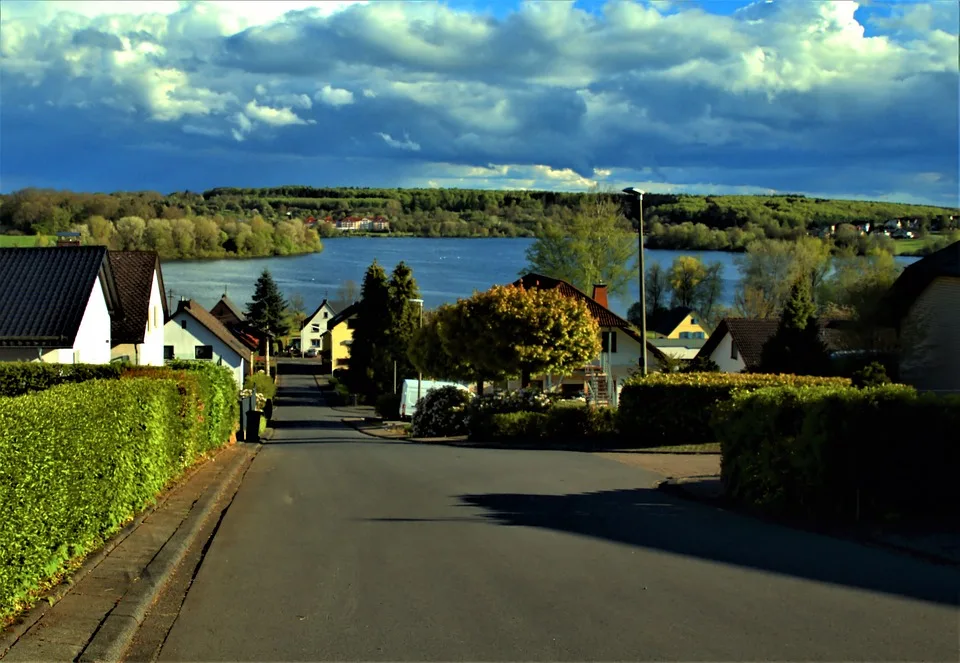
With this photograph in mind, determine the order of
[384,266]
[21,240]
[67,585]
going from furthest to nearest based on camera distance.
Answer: [384,266]
[21,240]
[67,585]

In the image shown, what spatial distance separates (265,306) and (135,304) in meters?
59.3

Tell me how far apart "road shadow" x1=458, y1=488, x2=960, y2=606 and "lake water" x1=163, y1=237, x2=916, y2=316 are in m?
51.6

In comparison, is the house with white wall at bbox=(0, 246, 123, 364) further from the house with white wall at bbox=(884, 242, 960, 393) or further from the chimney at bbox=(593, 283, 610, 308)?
the chimney at bbox=(593, 283, 610, 308)

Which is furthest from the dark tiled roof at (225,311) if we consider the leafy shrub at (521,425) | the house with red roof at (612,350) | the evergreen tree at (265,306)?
the leafy shrub at (521,425)

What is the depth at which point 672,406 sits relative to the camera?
22.8 m

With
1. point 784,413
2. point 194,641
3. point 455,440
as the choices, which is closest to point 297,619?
point 194,641

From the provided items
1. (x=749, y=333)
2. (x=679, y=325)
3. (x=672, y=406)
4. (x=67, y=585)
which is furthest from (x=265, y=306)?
(x=67, y=585)

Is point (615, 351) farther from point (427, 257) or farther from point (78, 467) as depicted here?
point (427, 257)

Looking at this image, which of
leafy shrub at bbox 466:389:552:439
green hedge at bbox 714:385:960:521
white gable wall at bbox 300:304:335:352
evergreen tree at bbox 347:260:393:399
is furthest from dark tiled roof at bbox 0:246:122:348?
white gable wall at bbox 300:304:335:352

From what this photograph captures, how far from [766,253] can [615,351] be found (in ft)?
116

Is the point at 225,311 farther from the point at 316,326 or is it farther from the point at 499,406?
the point at 499,406

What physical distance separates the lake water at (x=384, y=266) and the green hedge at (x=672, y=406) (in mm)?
40669

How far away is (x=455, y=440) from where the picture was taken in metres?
29.5

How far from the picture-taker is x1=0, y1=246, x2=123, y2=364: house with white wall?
91.9 ft
